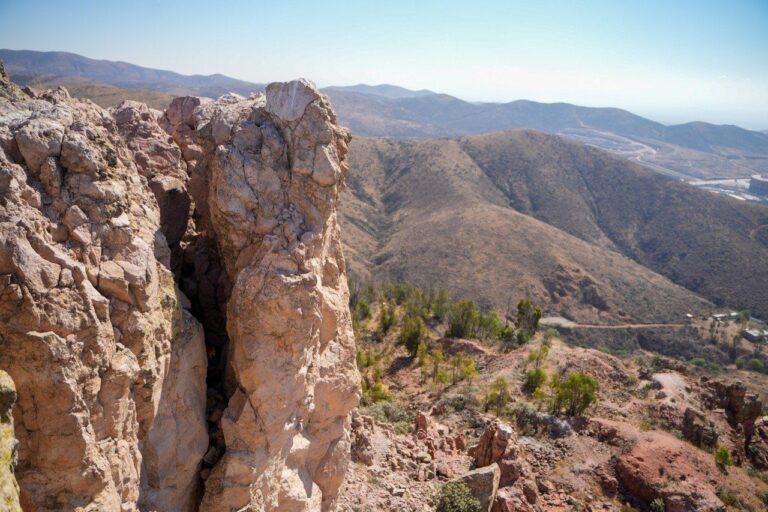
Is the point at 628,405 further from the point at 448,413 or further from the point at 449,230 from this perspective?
the point at 449,230

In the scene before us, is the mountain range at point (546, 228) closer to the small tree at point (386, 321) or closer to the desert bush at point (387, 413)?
the small tree at point (386, 321)

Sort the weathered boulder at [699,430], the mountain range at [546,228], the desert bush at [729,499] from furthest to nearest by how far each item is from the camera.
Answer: the mountain range at [546,228] < the weathered boulder at [699,430] < the desert bush at [729,499]

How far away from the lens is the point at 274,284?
38.8ft

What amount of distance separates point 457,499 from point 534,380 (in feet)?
71.1

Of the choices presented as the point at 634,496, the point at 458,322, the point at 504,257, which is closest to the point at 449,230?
the point at 504,257

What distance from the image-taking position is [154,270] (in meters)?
10.4

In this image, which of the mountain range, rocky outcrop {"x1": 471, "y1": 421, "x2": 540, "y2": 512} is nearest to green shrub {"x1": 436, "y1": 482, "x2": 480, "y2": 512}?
rocky outcrop {"x1": 471, "y1": 421, "x2": 540, "y2": 512}

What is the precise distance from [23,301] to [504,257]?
4055 inches

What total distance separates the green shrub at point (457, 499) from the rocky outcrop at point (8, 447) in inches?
654

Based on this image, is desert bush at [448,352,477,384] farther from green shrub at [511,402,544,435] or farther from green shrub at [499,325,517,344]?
green shrub at [499,325,517,344]

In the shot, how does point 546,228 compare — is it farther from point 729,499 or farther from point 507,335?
point 729,499

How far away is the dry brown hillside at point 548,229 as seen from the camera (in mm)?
102062

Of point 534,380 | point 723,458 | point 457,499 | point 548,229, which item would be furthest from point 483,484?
point 548,229

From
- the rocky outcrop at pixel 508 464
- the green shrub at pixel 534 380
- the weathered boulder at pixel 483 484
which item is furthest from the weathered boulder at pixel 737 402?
the weathered boulder at pixel 483 484
